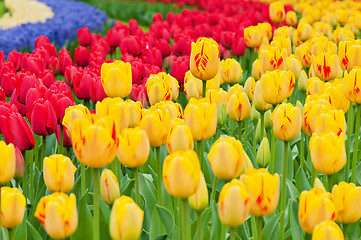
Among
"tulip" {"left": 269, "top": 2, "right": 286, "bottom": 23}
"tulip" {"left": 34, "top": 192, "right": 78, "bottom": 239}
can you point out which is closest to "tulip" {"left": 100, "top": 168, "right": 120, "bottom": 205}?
"tulip" {"left": 34, "top": 192, "right": 78, "bottom": 239}

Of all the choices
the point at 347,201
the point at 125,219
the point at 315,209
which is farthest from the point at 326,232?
the point at 125,219

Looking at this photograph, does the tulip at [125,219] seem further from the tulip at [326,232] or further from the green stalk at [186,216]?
the tulip at [326,232]

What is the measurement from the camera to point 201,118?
2117mm

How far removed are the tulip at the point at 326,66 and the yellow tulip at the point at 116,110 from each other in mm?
1735

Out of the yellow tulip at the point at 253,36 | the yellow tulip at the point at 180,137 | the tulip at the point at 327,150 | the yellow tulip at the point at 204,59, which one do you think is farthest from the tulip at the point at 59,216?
the yellow tulip at the point at 253,36

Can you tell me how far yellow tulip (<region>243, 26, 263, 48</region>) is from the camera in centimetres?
468

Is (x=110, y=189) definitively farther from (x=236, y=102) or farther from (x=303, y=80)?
(x=303, y=80)

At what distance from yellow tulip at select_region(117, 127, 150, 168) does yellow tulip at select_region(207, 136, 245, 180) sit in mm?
227

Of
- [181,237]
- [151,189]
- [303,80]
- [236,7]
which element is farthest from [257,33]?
[236,7]

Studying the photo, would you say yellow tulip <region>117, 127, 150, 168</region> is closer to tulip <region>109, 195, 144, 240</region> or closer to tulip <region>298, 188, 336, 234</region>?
tulip <region>109, 195, 144, 240</region>

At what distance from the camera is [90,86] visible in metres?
3.47

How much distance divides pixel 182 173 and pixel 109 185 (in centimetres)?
42

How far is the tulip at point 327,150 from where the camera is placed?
1920mm

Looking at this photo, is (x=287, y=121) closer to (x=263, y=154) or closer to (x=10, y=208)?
(x=263, y=154)
